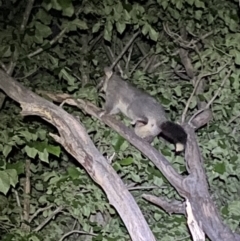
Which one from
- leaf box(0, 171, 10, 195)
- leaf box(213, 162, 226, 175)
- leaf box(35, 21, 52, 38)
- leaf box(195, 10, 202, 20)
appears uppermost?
leaf box(195, 10, 202, 20)

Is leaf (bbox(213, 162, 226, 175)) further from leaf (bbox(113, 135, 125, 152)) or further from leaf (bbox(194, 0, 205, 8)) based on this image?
leaf (bbox(194, 0, 205, 8))

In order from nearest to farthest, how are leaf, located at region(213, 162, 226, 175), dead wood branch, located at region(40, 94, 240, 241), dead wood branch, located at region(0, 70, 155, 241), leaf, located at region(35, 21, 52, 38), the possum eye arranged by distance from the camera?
dead wood branch, located at region(0, 70, 155, 241), dead wood branch, located at region(40, 94, 240, 241), leaf, located at region(213, 162, 226, 175), leaf, located at region(35, 21, 52, 38), the possum eye

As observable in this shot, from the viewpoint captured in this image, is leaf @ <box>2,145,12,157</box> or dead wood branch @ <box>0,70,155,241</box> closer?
dead wood branch @ <box>0,70,155,241</box>

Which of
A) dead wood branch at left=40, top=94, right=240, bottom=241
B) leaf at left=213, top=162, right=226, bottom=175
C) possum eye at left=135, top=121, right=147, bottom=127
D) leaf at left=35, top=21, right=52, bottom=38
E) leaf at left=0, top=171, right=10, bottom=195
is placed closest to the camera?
leaf at left=0, top=171, right=10, bottom=195

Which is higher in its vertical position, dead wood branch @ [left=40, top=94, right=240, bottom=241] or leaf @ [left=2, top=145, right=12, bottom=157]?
dead wood branch @ [left=40, top=94, right=240, bottom=241]

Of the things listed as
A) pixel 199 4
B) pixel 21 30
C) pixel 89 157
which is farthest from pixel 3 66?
pixel 199 4

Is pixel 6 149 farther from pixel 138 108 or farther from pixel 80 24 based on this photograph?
pixel 138 108

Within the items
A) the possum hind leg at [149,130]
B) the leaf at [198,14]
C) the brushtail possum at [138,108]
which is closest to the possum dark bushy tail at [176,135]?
the brushtail possum at [138,108]

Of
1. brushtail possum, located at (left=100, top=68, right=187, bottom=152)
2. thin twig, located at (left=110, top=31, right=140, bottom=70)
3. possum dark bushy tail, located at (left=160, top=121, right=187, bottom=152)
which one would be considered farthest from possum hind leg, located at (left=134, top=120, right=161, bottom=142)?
thin twig, located at (left=110, top=31, right=140, bottom=70)

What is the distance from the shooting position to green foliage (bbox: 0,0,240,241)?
104 inches

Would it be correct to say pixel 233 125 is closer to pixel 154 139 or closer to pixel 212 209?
pixel 154 139

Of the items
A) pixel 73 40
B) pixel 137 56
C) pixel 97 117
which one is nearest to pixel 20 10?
pixel 73 40

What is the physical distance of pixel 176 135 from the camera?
8.68ft

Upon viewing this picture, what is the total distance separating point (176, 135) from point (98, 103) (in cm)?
64
